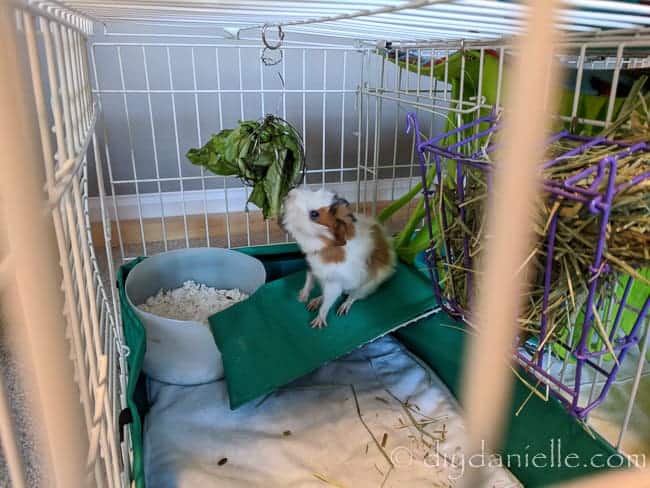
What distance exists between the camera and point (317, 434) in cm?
102

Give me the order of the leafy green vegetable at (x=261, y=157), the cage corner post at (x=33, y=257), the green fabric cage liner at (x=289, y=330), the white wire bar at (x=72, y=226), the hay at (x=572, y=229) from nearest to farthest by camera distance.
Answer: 1. the cage corner post at (x=33, y=257)
2. the white wire bar at (x=72, y=226)
3. the hay at (x=572, y=229)
4. the green fabric cage liner at (x=289, y=330)
5. the leafy green vegetable at (x=261, y=157)

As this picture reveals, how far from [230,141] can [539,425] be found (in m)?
0.93

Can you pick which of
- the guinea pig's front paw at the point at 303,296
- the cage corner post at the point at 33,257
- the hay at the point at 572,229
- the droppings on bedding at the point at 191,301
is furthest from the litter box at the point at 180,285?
the cage corner post at the point at 33,257

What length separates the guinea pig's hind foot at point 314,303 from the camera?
1.26 metres

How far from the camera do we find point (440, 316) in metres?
1.19

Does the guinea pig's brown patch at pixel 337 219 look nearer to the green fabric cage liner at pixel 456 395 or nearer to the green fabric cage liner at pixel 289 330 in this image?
the green fabric cage liner at pixel 289 330

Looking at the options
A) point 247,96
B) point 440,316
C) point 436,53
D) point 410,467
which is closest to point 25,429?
point 410,467

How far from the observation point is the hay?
538 mm

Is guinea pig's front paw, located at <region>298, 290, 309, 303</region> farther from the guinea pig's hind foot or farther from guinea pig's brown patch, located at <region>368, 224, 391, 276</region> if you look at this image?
guinea pig's brown patch, located at <region>368, 224, 391, 276</region>

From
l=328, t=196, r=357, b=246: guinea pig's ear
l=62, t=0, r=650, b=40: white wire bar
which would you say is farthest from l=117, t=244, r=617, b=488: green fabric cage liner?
l=62, t=0, r=650, b=40: white wire bar

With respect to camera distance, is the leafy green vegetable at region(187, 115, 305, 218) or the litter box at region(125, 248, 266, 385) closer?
the litter box at region(125, 248, 266, 385)

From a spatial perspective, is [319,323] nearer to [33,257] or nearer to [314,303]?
[314,303]

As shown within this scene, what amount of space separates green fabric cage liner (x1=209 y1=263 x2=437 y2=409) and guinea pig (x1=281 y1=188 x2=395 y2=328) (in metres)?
0.04

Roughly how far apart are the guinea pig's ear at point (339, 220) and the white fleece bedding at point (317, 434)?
32cm
